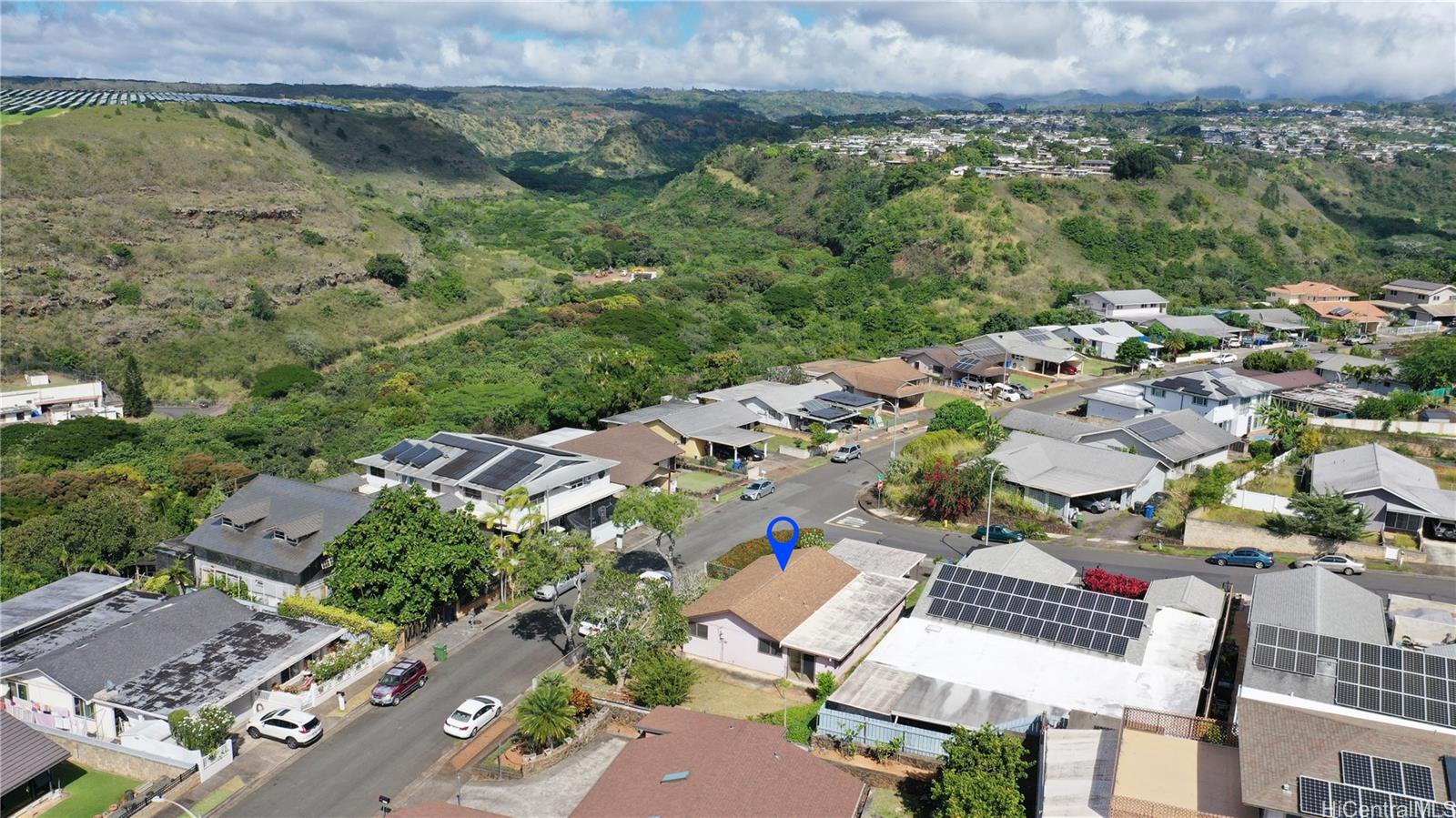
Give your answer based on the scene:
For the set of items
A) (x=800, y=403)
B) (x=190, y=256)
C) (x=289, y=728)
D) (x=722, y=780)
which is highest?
(x=190, y=256)

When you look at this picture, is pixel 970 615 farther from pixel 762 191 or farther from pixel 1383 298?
pixel 762 191

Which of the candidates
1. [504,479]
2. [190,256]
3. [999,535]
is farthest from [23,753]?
[190,256]

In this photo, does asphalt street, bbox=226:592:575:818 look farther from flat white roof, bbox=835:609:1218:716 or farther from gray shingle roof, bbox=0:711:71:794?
flat white roof, bbox=835:609:1218:716

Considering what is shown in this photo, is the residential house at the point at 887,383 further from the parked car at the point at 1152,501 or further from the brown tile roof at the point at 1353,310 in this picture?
the brown tile roof at the point at 1353,310

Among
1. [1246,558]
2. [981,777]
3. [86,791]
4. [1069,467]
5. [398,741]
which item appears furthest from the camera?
[1069,467]

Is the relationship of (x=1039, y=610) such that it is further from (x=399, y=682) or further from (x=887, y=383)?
(x=887, y=383)

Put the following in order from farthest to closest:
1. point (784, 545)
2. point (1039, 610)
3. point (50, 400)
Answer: point (50, 400)
point (784, 545)
point (1039, 610)

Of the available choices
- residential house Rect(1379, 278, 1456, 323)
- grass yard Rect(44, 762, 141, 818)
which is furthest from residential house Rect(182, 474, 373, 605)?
residential house Rect(1379, 278, 1456, 323)
